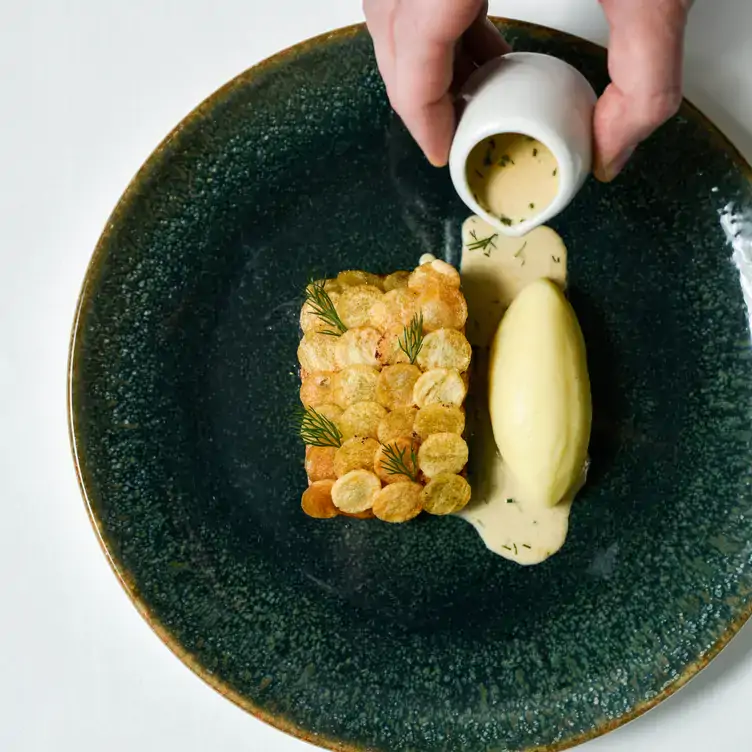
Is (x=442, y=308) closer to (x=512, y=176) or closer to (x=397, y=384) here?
(x=397, y=384)

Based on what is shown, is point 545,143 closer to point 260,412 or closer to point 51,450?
point 260,412

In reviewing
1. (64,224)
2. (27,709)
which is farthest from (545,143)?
(27,709)

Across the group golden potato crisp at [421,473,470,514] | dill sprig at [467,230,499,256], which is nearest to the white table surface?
dill sprig at [467,230,499,256]

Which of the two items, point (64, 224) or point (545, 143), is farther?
point (64, 224)

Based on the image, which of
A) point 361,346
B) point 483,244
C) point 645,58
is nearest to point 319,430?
point 361,346

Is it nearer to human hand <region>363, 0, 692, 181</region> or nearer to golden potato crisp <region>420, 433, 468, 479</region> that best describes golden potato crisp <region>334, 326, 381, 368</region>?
golden potato crisp <region>420, 433, 468, 479</region>

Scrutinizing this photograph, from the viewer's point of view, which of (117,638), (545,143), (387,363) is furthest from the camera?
(117,638)

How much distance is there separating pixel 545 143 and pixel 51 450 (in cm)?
92

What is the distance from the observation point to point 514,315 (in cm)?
126

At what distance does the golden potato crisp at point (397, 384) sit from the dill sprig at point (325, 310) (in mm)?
94

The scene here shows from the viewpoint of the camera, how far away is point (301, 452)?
4.30 ft

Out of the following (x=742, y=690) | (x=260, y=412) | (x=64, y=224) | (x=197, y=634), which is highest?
(x=64, y=224)

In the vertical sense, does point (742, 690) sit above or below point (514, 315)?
below

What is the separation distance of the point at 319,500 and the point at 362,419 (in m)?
0.13
